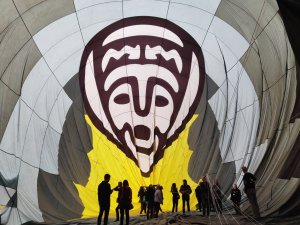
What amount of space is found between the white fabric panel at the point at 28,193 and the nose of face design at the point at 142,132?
3.77m

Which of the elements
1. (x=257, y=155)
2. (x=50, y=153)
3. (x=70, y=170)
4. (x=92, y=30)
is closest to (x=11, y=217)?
(x=50, y=153)

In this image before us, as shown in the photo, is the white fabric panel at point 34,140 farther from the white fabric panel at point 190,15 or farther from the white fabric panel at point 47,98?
the white fabric panel at point 190,15

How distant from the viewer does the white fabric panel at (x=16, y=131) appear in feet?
36.2

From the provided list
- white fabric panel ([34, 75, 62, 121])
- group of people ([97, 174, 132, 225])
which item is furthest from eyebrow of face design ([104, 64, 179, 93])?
group of people ([97, 174, 132, 225])

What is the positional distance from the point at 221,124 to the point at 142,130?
3759mm

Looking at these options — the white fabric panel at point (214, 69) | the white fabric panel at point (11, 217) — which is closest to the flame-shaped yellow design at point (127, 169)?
the white fabric panel at point (214, 69)

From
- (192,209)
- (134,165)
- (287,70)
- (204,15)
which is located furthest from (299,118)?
(134,165)

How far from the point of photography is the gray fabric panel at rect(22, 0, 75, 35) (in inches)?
435

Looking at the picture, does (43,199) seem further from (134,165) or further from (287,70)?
(287,70)

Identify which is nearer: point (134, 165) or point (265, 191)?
point (265, 191)

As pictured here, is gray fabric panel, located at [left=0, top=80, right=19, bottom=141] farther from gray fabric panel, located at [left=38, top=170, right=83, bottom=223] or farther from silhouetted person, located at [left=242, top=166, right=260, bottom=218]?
silhouetted person, located at [left=242, top=166, right=260, bottom=218]

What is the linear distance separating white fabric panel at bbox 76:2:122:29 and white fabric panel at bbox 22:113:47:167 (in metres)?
2.79

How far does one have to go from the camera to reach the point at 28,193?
11883 mm

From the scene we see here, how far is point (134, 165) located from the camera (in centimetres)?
1468
